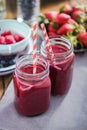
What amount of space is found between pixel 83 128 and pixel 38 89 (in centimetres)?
14

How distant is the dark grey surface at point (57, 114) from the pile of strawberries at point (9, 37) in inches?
5.5

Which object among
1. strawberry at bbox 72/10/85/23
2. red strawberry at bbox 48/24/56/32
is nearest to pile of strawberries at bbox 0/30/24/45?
red strawberry at bbox 48/24/56/32

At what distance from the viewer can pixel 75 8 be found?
3.66ft

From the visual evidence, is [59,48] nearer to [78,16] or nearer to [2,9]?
[78,16]

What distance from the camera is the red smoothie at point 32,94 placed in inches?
29.0

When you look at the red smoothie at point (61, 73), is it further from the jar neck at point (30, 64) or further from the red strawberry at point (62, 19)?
the red strawberry at point (62, 19)

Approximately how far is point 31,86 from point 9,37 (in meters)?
0.26

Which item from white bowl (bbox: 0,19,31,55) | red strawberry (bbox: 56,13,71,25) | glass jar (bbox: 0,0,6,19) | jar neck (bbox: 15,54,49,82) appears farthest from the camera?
glass jar (bbox: 0,0,6,19)

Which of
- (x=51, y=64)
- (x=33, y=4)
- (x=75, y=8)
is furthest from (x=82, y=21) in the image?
(x=51, y=64)

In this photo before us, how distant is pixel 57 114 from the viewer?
79 centimetres

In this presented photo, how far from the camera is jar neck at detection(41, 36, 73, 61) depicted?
30.9 inches

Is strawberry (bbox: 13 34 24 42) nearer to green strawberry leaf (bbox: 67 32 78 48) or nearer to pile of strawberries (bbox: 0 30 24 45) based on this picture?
pile of strawberries (bbox: 0 30 24 45)

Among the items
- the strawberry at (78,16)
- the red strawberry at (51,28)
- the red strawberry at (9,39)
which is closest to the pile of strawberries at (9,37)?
the red strawberry at (9,39)

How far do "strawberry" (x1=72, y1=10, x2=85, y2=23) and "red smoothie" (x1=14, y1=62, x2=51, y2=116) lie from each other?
1.21 feet
